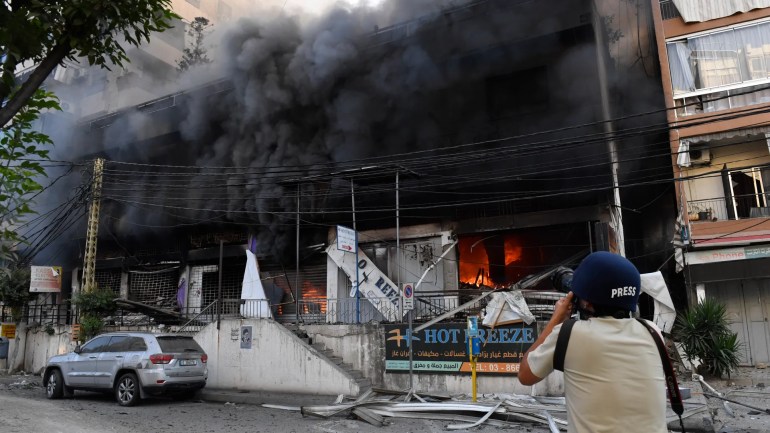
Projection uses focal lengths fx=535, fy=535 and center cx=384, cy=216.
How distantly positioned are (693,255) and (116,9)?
1551 centimetres

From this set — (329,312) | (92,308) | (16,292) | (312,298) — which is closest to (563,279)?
(329,312)

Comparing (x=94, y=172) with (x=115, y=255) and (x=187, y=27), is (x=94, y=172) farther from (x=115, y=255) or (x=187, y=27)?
(x=187, y=27)

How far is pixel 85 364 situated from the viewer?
40.2ft

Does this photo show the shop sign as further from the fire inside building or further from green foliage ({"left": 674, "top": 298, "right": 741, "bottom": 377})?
green foliage ({"left": 674, "top": 298, "right": 741, "bottom": 377})

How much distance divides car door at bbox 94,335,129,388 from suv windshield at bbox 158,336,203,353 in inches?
36.3

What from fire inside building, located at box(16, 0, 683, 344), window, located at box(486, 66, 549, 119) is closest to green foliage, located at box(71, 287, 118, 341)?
fire inside building, located at box(16, 0, 683, 344)

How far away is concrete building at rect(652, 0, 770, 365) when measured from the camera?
47.9 ft

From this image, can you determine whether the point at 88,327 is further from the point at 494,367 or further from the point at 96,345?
the point at 494,367

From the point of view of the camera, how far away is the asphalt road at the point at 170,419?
843cm

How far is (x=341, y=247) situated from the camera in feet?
47.3

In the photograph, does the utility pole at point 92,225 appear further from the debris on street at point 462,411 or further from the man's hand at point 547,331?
the man's hand at point 547,331

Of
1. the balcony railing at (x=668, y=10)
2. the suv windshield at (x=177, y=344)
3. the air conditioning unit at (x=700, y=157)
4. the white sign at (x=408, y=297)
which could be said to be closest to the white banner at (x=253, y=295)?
the suv windshield at (x=177, y=344)

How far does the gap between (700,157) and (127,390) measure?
16.5 m

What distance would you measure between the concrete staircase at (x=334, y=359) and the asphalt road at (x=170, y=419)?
33.3 inches
